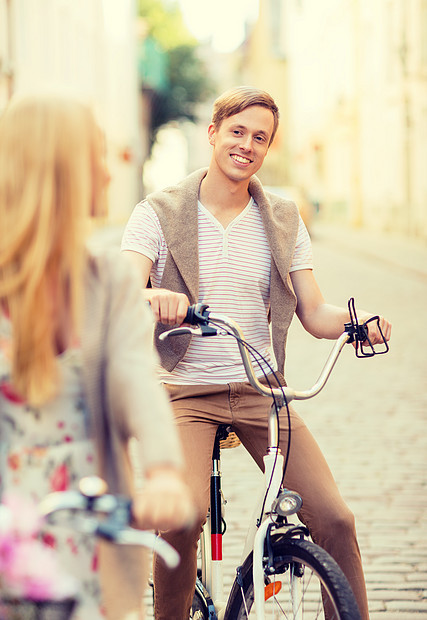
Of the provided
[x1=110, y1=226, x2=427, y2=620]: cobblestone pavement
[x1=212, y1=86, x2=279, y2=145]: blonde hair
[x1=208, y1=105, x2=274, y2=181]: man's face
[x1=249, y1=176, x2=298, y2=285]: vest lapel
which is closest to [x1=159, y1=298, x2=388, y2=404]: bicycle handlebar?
[x1=249, y1=176, x2=298, y2=285]: vest lapel

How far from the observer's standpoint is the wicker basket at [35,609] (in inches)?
65.5

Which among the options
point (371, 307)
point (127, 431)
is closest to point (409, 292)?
point (371, 307)

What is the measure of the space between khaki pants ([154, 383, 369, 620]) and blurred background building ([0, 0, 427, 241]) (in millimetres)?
11591

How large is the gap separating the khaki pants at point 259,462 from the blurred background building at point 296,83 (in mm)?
11591

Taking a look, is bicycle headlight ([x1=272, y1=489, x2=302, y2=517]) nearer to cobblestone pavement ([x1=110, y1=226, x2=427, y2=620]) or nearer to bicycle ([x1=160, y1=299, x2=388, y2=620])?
bicycle ([x1=160, y1=299, x2=388, y2=620])

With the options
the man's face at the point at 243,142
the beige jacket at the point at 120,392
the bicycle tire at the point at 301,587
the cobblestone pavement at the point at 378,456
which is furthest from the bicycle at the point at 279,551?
the cobblestone pavement at the point at 378,456

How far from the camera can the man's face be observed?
3.00 meters

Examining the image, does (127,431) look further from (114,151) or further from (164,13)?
(164,13)

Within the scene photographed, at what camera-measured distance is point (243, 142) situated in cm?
300

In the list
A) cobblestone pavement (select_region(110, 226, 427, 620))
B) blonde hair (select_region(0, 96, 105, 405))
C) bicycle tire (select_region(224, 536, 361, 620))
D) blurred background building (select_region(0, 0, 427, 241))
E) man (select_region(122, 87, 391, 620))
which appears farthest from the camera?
blurred background building (select_region(0, 0, 427, 241))

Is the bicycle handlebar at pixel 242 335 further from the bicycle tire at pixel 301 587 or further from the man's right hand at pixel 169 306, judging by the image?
the bicycle tire at pixel 301 587

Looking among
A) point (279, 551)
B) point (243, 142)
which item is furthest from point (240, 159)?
point (279, 551)

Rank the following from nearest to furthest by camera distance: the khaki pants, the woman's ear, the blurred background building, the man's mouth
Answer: the khaki pants → the man's mouth → the woman's ear → the blurred background building

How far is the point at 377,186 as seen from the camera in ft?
105
